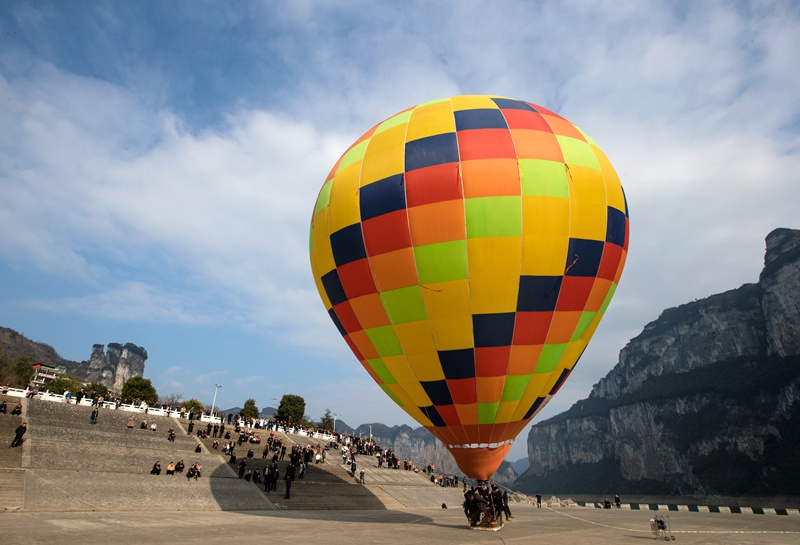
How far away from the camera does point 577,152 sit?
12.8 meters

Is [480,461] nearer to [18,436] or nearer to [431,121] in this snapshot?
[431,121]

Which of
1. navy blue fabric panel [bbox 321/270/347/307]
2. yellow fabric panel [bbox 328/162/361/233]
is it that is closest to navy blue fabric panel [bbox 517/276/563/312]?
yellow fabric panel [bbox 328/162/361/233]

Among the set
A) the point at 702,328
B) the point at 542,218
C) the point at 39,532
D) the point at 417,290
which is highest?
the point at 702,328

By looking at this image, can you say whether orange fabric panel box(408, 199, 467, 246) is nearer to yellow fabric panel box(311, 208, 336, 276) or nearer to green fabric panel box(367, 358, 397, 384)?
yellow fabric panel box(311, 208, 336, 276)

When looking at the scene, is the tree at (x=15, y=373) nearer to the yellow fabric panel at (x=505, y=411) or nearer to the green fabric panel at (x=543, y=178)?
the yellow fabric panel at (x=505, y=411)

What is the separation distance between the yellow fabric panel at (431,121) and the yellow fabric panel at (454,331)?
508 cm

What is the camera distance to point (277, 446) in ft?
90.7

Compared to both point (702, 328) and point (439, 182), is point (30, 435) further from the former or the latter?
point (702, 328)

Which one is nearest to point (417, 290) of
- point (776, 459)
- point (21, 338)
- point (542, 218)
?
point (542, 218)

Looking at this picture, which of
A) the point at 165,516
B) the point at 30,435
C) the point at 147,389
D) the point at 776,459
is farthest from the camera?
the point at 776,459

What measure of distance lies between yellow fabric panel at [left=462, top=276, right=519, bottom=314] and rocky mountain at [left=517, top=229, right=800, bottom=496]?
95007 millimetres

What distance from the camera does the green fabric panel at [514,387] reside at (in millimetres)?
11773

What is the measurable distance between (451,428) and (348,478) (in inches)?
653

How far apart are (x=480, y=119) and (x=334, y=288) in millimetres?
6361
